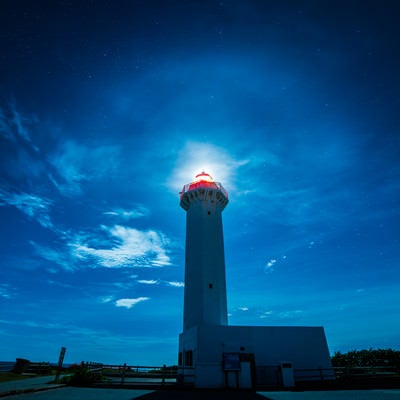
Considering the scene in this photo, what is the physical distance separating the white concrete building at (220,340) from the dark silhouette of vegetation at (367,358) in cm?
1592

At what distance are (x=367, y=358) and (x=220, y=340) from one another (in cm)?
2472

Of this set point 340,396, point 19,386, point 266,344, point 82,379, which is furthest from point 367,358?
point 19,386

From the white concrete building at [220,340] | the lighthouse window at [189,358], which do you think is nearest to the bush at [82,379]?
the white concrete building at [220,340]

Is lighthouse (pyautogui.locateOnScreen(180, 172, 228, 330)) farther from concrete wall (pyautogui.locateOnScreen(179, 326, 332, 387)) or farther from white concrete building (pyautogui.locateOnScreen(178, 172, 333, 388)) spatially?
concrete wall (pyautogui.locateOnScreen(179, 326, 332, 387))

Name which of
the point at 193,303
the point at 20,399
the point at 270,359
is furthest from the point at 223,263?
the point at 20,399

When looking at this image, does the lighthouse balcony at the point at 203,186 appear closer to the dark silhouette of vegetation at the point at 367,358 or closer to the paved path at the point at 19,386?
the paved path at the point at 19,386

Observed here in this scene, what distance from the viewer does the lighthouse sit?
2228cm

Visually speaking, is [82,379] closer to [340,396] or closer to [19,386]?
[19,386]

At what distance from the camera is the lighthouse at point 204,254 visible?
73.1 ft

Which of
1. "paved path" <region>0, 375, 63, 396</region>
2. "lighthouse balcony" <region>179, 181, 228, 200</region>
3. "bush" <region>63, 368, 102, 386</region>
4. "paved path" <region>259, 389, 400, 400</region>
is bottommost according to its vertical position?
"paved path" <region>259, 389, 400, 400</region>

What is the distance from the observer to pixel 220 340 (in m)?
18.9

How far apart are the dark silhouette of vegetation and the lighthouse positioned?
63.2ft

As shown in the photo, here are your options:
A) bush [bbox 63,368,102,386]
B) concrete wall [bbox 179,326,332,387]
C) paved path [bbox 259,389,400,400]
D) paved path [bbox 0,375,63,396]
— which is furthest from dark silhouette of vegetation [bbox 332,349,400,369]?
paved path [bbox 0,375,63,396]

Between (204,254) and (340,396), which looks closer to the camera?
(340,396)
